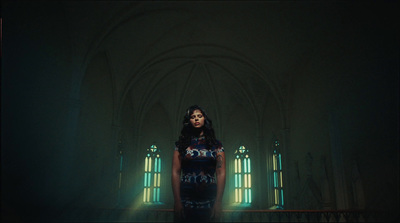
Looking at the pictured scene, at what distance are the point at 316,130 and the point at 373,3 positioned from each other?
474 cm

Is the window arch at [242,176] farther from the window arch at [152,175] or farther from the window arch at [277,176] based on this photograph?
the window arch at [152,175]

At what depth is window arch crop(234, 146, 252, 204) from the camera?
17.7 m

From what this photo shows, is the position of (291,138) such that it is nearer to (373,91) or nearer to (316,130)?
(316,130)

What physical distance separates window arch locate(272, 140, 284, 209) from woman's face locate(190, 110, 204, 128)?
A: 41.9ft

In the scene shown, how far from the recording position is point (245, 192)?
1767 centimetres

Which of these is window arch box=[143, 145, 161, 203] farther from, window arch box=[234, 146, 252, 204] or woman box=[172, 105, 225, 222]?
woman box=[172, 105, 225, 222]

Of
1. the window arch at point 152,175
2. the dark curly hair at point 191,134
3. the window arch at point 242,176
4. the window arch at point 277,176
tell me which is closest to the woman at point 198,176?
the dark curly hair at point 191,134

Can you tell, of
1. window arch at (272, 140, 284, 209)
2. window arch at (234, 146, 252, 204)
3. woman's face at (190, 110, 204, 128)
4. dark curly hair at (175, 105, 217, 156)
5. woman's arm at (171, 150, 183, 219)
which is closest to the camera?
woman's arm at (171, 150, 183, 219)

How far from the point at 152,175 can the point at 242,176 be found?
587cm

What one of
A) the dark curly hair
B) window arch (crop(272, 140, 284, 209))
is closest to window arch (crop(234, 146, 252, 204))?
window arch (crop(272, 140, 284, 209))

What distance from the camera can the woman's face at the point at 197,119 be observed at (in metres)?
2.59

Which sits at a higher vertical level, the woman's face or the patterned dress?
the woman's face

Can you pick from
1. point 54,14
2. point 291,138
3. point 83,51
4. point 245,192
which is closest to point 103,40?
point 83,51

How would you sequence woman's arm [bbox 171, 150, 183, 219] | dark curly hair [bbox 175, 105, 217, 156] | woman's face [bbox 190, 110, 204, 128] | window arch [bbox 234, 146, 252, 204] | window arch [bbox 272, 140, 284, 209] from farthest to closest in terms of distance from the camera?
window arch [bbox 234, 146, 252, 204] → window arch [bbox 272, 140, 284, 209] → woman's face [bbox 190, 110, 204, 128] → dark curly hair [bbox 175, 105, 217, 156] → woman's arm [bbox 171, 150, 183, 219]
